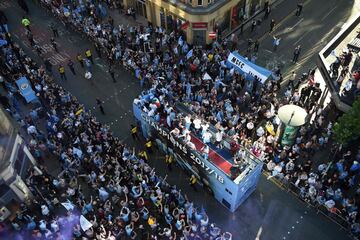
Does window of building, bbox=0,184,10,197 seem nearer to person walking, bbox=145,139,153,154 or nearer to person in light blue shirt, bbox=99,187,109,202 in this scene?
person in light blue shirt, bbox=99,187,109,202

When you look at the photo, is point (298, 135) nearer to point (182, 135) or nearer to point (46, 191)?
point (182, 135)

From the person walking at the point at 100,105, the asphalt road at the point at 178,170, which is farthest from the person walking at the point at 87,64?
the person walking at the point at 100,105

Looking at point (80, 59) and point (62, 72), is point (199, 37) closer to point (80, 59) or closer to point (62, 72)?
point (80, 59)

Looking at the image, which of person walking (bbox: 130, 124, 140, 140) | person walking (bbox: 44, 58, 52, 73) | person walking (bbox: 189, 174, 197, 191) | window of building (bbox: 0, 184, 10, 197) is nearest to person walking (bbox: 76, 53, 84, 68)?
person walking (bbox: 44, 58, 52, 73)

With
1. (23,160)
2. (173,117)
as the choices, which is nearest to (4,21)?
(23,160)

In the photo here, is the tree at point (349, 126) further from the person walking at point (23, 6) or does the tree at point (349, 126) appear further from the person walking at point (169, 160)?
the person walking at point (23, 6)

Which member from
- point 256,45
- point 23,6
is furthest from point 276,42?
point 23,6
